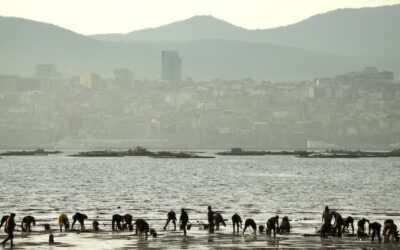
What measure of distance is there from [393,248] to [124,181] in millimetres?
94012

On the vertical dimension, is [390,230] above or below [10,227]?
below

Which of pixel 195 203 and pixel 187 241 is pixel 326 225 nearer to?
pixel 187 241

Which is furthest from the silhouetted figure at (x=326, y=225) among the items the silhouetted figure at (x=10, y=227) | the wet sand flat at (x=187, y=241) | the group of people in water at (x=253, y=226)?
the silhouetted figure at (x=10, y=227)

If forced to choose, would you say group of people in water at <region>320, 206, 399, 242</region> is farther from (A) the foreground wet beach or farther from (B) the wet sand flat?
(A) the foreground wet beach

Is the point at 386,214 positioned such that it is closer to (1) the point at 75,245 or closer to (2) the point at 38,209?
(2) the point at 38,209

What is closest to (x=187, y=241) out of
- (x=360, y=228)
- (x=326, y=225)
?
(x=326, y=225)

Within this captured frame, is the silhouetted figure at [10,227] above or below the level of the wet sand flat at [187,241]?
above

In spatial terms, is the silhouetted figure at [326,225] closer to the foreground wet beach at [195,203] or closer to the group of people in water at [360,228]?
the group of people in water at [360,228]

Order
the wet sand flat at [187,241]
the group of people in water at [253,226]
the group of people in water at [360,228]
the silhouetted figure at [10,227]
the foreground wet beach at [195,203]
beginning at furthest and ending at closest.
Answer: the group of people in water at [253,226], the group of people in water at [360,228], the foreground wet beach at [195,203], the wet sand flat at [187,241], the silhouetted figure at [10,227]

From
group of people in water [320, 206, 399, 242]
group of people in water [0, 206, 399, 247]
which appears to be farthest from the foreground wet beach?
group of people in water [320, 206, 399, 242]

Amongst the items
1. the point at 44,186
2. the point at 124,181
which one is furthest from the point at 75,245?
the point at 124,181

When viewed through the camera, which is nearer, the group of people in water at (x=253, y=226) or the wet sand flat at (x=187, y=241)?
the wet sand flat at (x=187, y=241)

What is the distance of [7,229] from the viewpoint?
164 ft

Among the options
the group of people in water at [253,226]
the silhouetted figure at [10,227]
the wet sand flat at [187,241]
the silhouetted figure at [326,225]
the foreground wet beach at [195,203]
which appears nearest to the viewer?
the silhouetted figure at [10,227]
